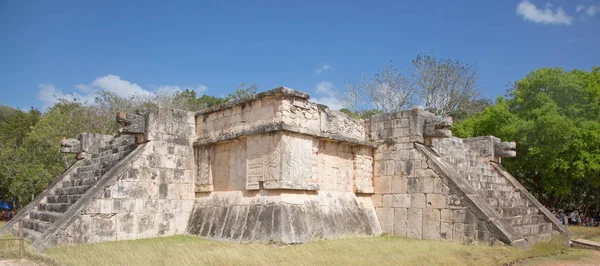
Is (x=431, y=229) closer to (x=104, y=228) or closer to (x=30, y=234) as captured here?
(x=104, y=228)

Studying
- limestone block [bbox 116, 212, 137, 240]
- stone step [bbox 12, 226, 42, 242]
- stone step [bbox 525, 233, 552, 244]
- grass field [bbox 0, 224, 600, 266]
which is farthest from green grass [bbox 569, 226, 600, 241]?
stone step [bbox 12, 226, 42, 242]

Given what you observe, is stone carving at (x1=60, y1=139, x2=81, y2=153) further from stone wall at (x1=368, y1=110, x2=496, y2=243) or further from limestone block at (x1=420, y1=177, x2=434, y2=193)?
limestone block at (x1=420, y1=177, x2=434, y2=193)

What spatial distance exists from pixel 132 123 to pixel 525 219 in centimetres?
1003

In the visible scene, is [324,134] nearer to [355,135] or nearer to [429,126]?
[355,135]

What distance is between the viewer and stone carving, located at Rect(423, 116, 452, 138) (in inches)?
452

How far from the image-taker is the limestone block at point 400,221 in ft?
37.2

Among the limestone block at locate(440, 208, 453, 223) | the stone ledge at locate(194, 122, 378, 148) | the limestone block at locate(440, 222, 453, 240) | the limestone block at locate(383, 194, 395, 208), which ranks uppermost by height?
the stone ledge at locate(194, 122, 378, 148)

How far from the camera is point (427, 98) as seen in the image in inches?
1238

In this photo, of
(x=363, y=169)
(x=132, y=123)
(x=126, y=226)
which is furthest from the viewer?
(x=363, y=169)

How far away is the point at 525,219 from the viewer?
12367 mm

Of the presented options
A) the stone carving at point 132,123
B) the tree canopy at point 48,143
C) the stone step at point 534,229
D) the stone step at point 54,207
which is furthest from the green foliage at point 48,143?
the stone step at point 534,229

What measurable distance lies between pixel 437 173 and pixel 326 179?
2509 millimetres

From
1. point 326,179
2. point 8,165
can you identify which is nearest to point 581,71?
point 326,179

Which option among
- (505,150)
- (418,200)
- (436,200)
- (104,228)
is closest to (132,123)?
(104,228)
